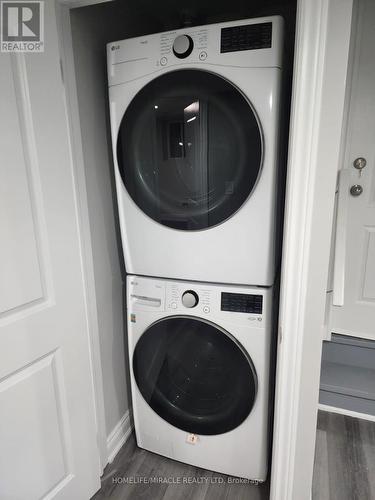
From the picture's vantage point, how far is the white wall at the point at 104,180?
4.12 ft

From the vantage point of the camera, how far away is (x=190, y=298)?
50.4 inches

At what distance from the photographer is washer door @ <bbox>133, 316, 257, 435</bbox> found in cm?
128

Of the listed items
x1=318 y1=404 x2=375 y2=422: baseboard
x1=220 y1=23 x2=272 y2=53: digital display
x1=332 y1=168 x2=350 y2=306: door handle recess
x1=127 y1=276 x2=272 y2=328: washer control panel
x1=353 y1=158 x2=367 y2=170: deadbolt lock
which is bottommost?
x1=318 y1=404 x2=375 y2=422: baseboard

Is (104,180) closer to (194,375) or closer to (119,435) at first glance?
(194,375)

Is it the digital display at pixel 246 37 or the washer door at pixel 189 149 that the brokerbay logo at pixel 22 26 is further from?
the digital display at pixel 246 37

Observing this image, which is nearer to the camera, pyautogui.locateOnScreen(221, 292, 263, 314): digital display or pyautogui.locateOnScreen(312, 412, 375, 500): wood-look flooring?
pyautogui.locateOnScreen(221, 292, 263, 314): digital display

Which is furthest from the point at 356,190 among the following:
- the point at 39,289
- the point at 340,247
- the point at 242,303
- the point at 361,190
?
the point at 39,289

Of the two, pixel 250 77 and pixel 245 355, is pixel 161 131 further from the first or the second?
pixel 245 355

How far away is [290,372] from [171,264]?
0.58 metres

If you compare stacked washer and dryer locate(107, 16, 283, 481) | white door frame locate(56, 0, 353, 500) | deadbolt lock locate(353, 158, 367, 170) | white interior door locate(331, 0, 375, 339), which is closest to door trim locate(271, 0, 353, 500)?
white door frame locate(56, 0, 353, 500)

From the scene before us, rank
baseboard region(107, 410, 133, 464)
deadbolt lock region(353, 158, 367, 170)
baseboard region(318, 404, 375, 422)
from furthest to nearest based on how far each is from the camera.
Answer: deadbolt lock region(353, 158, 367, 170) < baseboard region(318, 404, 375, 422) < baseboard region(107, 410, 133, 464)

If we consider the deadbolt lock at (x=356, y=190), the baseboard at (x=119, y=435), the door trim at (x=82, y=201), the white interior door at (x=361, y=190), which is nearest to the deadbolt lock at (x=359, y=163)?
the white interior door at (x=361, y=190)

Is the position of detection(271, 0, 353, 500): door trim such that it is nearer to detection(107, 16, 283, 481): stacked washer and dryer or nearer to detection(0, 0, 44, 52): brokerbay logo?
detection(107, 16, 283, 481): stacked washer and dryer

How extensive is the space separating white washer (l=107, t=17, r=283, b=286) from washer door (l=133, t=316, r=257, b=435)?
251 mm
